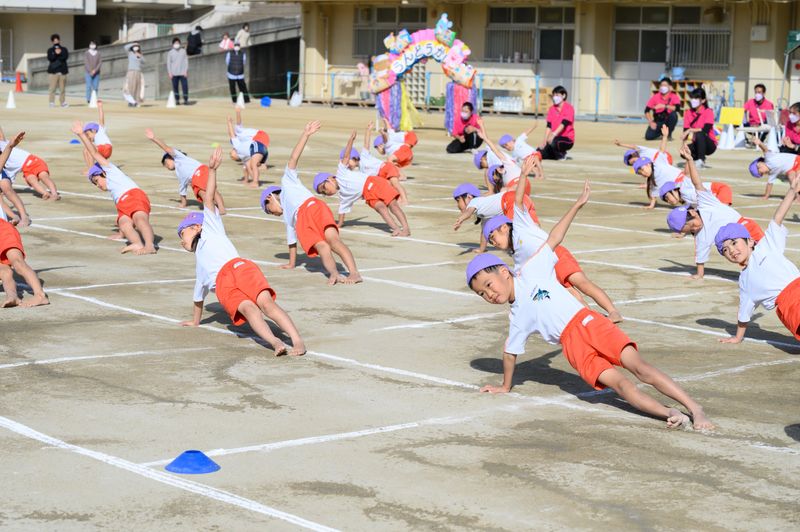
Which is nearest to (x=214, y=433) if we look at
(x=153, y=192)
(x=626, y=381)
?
(x=626, y=381)

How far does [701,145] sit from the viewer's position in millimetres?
26828

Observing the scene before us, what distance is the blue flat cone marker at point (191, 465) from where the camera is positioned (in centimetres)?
732

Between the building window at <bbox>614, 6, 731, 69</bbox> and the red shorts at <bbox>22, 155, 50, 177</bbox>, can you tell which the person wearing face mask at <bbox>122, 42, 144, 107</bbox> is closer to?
the building window at <bbox>614, 6, 731, 69</bbox>

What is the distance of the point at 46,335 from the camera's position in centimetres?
1095

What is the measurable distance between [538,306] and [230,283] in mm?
2965

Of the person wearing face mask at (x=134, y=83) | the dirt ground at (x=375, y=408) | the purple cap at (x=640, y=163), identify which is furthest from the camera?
the person wearing face mask at (x=134, y=83)

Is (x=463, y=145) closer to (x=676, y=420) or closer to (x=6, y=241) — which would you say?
(x=6, y=241)

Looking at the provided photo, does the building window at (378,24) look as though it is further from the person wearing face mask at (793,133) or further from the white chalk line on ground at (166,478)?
the white chalk line on ground at (166,478)

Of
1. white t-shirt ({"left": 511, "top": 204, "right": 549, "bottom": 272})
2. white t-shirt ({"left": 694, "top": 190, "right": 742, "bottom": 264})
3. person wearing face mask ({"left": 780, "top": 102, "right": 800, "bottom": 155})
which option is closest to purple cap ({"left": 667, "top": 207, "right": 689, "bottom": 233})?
white t-shirt ({"left": 694, "top": 190, "right": 742, "bottom": 264})

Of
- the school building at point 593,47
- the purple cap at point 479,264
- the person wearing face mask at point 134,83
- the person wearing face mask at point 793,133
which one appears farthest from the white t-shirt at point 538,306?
the person wearing face mask at point 134,83

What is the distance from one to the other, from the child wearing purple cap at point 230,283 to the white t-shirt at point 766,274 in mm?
3855

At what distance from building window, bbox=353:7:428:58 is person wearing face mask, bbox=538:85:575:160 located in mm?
20100

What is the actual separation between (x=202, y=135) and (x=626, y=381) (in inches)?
965

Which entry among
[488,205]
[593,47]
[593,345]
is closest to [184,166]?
[488,205]
